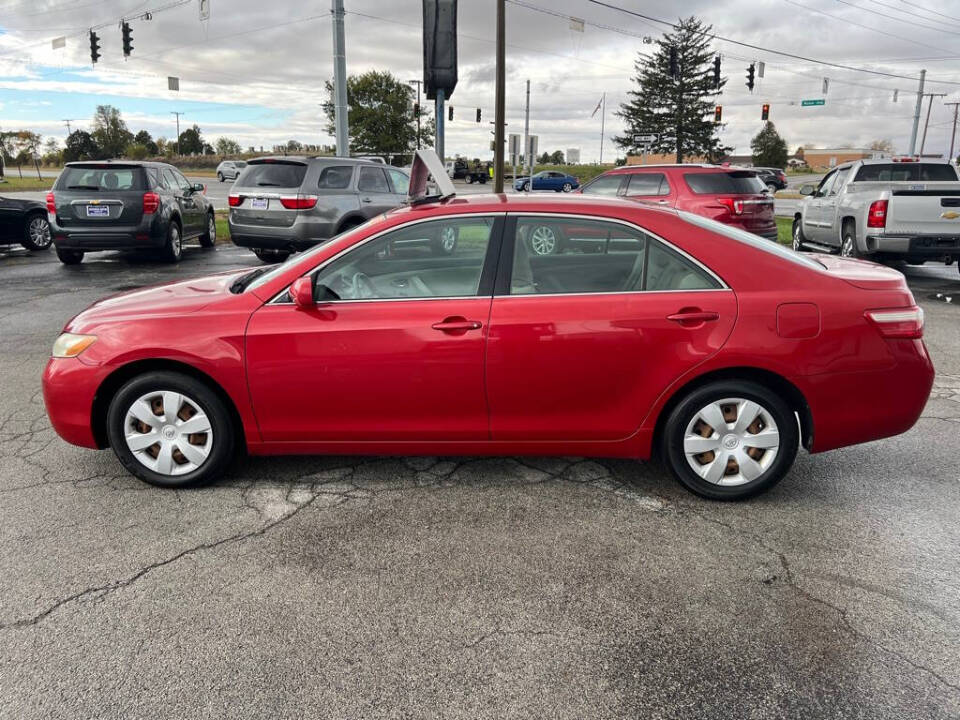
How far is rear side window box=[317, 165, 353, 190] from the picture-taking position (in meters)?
12.2

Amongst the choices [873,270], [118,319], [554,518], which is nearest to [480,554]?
[554,518]

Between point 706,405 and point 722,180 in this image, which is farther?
point 722,180

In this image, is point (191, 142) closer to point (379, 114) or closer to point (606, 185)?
point (379, 114)

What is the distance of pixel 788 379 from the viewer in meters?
3.82

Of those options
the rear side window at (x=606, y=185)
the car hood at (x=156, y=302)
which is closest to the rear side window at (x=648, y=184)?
the rear side window at (x=606, y=185)

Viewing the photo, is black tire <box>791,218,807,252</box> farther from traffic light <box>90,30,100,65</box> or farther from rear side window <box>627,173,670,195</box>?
traffic light <box>90,30,100,65</box>

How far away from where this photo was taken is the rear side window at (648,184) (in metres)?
12.4

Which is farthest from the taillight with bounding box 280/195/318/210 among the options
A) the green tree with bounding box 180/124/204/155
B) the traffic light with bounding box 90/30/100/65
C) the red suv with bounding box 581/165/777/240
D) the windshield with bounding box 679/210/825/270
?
the green tree with bounding box 180/124/204/155

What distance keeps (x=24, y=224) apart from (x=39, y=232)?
45cm

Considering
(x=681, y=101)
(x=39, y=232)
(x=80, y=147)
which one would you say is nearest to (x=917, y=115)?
(x=681, y=101)

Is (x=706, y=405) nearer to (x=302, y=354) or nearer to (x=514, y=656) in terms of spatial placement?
(x=514, y=656)

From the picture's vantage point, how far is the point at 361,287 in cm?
403

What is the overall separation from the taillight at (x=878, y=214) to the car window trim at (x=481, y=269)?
9304 mm

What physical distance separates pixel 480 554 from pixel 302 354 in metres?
1.34
